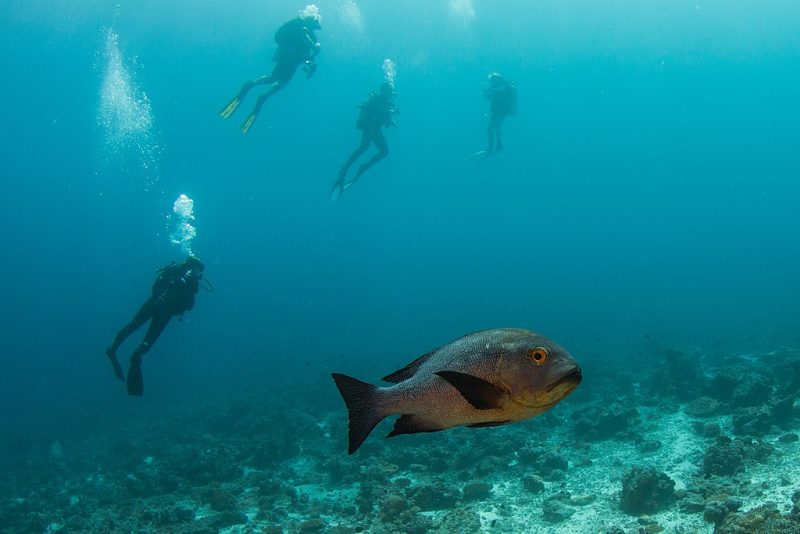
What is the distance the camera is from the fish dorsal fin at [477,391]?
4.80 feet

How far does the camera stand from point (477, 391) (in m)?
1.50

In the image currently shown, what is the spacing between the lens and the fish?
1.52 metres

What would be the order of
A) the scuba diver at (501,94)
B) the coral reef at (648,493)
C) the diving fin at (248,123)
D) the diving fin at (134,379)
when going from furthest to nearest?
the scuba diver at (501,94) < the diving fin at (248,123) < the diving fin at (134,379) < the coral reef at (648,493)

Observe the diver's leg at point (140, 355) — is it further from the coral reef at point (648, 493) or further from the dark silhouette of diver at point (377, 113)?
the dark silhouette of diver at point (377, 113)

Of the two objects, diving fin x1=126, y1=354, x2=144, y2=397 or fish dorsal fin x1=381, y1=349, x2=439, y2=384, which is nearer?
fish dorsal fin x1=381, y1=349, x2=439, y2=384

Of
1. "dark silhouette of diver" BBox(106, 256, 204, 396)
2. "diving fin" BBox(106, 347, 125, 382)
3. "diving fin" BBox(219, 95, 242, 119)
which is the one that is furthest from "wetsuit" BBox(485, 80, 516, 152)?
"diving fin" BBox(106, 347, 125, 382)

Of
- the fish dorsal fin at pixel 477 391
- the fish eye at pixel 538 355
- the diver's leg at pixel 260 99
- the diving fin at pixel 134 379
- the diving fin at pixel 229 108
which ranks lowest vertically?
the fish dorsal fin at pixel 477 391

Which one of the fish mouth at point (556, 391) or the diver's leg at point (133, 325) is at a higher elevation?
the diver's leg at point (133, 325)

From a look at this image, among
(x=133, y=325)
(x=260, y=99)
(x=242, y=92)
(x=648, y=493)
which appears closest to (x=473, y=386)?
(x=648, y=493)

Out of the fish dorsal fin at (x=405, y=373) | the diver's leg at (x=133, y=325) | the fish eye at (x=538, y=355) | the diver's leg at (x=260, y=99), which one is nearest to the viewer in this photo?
the fish eye at (x=538, y=355)

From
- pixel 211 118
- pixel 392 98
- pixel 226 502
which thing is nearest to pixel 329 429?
pixel 226 502

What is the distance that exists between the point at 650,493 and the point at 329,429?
35.4 ft

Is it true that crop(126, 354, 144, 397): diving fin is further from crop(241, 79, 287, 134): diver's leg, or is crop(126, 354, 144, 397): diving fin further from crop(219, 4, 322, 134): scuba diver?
Result: crop(219, 4, 322, 134): scuba diver

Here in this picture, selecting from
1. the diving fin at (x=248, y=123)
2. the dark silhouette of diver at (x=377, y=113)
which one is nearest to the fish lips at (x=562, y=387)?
the dark silhouette of diver at (x=377, y=113)
